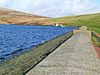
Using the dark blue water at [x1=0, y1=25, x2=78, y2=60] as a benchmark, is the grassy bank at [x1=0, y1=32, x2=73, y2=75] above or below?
above

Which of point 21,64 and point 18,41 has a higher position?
point 21,64

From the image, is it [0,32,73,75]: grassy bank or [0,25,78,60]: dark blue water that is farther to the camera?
[0,25,78,60]: dark blue water

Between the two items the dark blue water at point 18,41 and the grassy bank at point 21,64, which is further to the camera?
the dark blue water at point 18,41

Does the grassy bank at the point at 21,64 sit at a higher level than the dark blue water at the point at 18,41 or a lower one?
higher

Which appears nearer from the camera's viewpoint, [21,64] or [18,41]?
[21,64]

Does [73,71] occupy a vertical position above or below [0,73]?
above

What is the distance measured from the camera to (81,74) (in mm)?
12555

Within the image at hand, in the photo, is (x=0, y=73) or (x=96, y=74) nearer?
(x=96, y=74)

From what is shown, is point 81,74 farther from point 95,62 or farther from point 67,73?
point 95,62

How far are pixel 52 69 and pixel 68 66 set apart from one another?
108cm

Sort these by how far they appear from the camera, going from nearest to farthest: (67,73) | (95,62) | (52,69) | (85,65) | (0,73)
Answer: (67,73) < (52,69) < (85,65) < (95,62) < (0,73)

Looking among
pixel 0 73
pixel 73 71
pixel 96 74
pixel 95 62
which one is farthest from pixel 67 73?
pixel 0 73

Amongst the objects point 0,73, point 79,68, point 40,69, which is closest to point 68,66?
point 79,68

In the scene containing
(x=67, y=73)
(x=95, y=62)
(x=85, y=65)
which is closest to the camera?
(x=67, y=73)
